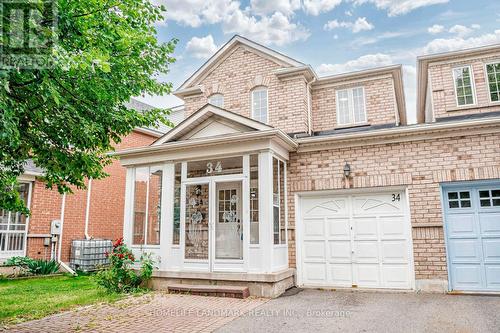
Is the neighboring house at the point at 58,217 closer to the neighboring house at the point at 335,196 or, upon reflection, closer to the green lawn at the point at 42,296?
the green lawn at the point at 42,296

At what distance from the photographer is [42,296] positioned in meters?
7.91

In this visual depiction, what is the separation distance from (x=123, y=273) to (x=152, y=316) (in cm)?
258

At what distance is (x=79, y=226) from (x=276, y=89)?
8.53 m

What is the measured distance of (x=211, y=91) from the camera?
11.8 meters

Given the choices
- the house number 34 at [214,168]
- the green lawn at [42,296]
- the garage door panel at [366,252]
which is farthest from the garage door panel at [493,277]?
the green lawn at [42,296]

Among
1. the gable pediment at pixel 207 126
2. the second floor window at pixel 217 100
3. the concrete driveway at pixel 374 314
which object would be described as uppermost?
the second floor window at pixel 217 100

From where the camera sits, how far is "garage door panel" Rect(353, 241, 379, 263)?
330 inches

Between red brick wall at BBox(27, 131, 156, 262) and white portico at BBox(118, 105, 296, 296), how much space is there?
4669mm

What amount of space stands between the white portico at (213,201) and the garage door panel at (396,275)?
2121mm

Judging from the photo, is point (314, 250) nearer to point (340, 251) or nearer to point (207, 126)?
point (340, 251)

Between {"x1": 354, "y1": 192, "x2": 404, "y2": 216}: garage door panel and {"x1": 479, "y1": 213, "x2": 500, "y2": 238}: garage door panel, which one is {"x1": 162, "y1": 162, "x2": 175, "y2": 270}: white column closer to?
{"x1": 354, "y1": 192, "x2": 404, "y2": 216}: garage door panel

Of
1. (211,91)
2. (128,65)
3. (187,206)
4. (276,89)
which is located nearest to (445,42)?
(276,89)

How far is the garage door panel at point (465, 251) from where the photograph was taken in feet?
25.5

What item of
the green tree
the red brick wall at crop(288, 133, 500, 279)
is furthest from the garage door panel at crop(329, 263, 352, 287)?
the green tree
